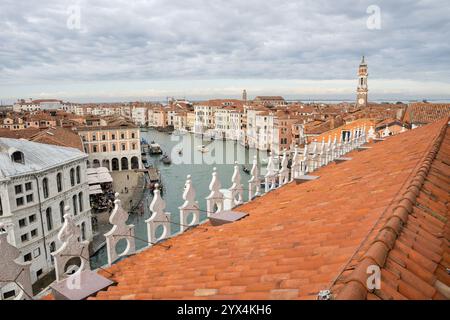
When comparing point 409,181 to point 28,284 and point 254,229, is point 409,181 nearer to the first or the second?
point 254,229

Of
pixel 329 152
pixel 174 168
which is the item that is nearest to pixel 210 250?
pixel 329 152

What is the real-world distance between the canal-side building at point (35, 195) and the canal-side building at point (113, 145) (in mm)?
24423

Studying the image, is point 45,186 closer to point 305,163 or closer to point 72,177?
point 72,177

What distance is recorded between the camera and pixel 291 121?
5894 centimetres

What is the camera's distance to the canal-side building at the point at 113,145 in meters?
47.2

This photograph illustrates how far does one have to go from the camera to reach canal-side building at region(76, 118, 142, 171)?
155 feet

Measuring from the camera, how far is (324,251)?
9.78 feet

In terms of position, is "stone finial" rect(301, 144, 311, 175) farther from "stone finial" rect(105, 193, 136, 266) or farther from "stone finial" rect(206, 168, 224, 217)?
"stone finial" rect(105, 193, 136, 266)

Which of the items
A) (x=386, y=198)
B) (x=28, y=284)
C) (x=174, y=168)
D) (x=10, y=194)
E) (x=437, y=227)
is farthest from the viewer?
(x=174, y=168)

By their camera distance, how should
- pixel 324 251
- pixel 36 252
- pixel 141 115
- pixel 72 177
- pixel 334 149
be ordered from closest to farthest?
pixel 324 251
pixel 334 149
pixel 36 252
pixel 72 177
pixel 141 115

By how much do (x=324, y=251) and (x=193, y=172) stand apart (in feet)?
149

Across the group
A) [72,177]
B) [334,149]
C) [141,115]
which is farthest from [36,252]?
[141,115]

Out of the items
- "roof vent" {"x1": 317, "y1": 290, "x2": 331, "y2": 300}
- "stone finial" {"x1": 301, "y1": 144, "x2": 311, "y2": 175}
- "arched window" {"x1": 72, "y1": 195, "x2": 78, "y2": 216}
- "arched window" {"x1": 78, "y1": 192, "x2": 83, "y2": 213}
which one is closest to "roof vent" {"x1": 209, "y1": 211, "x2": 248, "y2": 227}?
"roof vent" {"x1": 317, "y1": 290, "x2": 331, "y2": 300}

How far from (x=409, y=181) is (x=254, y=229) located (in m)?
2.02
